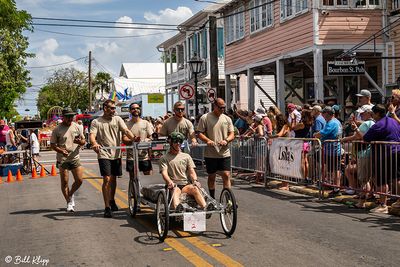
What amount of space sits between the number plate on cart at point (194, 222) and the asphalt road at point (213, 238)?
18cm

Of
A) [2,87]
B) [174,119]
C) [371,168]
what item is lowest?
[371,168]

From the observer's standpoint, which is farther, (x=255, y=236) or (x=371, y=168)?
(x=371, y=168)

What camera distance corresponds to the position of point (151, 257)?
6242 millimetres

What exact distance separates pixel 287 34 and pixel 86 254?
15398 millimetres

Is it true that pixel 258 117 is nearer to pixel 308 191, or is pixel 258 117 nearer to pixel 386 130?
pixel 308 191

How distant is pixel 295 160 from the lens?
11766 mm

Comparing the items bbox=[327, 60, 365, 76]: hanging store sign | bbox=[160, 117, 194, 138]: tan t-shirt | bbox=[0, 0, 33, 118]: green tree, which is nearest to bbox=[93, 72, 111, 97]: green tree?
Result: bbox=[0, 0, 33, 118]: green tree

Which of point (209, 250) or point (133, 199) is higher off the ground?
point (133, 199)

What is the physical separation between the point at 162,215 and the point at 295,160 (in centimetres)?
529

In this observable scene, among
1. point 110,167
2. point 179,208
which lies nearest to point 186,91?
point 110,167

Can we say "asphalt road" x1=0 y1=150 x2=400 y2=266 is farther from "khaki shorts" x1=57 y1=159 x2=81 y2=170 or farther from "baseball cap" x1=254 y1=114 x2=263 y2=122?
"baseball cap" x1=254 y1=114 x2=263 y2=122

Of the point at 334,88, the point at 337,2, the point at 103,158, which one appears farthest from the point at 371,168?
the point at 334,88

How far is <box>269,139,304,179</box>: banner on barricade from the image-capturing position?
1166 cm

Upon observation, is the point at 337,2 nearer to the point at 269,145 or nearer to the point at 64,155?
the point at 269,145
